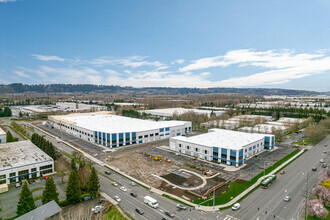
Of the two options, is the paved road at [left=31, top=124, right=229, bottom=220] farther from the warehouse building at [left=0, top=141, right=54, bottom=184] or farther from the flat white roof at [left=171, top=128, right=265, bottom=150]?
the flat white roof at [left=171, top=128, right=265, bottom=150]

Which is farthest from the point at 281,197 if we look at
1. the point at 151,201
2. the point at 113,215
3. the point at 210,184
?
the point at 113,215

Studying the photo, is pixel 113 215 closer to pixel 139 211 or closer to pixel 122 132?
pixel 139 211

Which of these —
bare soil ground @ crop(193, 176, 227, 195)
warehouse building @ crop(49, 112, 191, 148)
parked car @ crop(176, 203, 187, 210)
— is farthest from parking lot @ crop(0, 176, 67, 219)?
warehouse building @ crop(49, 112, 191, 148)

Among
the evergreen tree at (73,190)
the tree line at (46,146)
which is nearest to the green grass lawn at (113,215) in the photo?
the evergreen tree at (73,190)

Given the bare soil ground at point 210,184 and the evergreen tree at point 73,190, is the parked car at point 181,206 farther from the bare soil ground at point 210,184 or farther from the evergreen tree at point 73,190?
the evergreen tree at point 73,190

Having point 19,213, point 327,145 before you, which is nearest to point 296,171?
point 327,145

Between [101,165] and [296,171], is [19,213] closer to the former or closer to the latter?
[101,165]
